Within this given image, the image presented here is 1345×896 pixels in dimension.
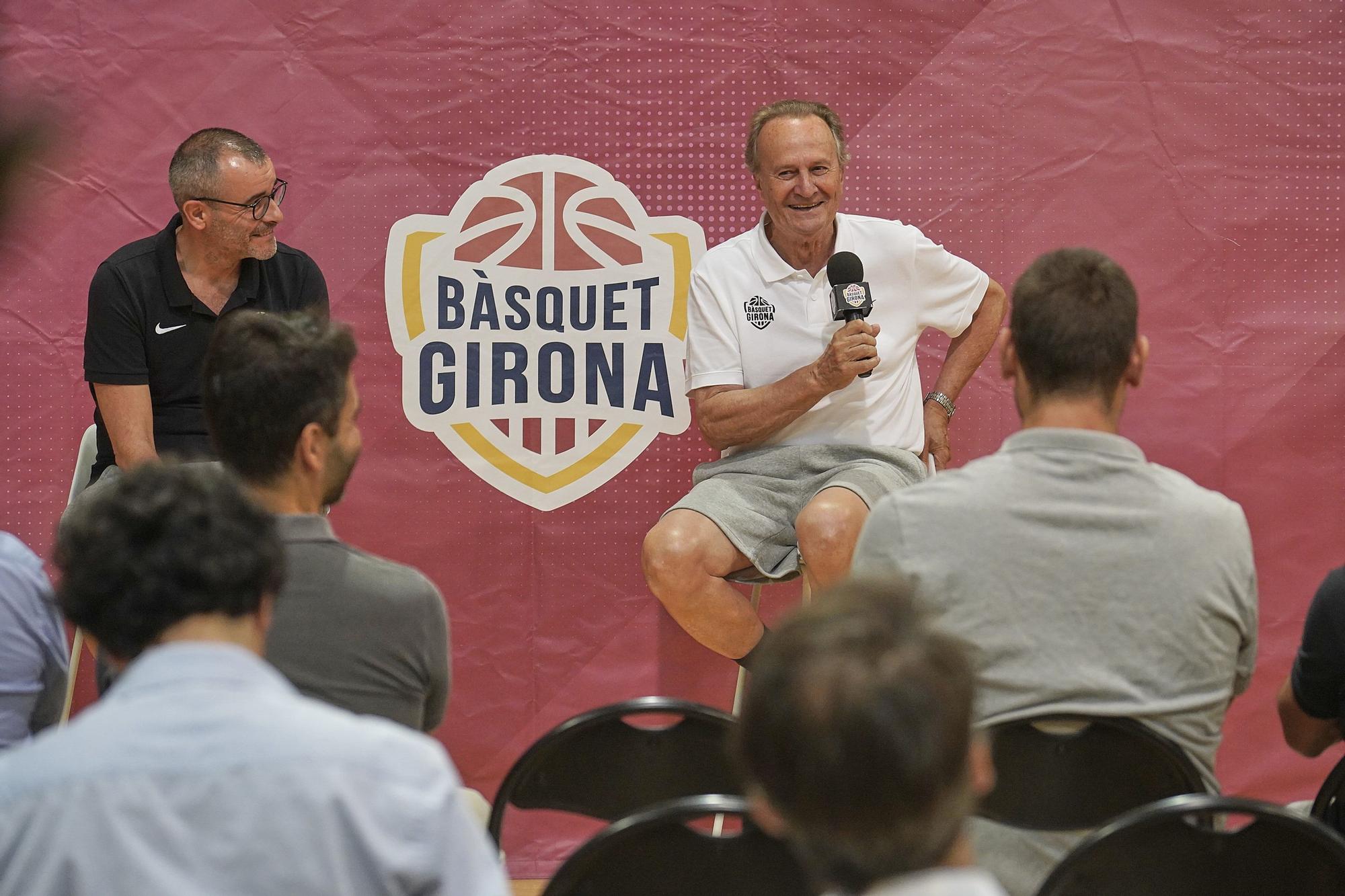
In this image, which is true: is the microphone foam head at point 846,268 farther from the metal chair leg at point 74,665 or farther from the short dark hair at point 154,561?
the short dark hair at point 154,561

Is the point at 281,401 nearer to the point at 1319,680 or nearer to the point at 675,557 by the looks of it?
the point at 675,557

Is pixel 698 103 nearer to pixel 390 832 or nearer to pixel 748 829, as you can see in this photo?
pixel 748 829

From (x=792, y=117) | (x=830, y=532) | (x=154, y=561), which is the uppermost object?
(x=792, y=117)

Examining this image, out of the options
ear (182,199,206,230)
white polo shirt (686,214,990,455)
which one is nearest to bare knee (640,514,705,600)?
white polo shirt (686,214,990,455)

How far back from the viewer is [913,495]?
1706 mm

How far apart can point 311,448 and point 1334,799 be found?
144 centimetres

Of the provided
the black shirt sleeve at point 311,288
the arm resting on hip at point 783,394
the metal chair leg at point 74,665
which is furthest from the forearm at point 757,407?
the metal chair leg at point 74,665

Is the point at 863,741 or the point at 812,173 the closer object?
the point at 863,741

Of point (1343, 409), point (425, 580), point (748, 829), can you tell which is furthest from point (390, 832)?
point (1343, 409)

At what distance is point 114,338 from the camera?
3174 millimetres

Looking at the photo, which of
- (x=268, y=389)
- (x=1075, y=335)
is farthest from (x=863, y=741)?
(x=268, y=389)

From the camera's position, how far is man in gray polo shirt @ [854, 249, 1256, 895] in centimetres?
165

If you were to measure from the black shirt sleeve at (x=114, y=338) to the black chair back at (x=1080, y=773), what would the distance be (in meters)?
2.31

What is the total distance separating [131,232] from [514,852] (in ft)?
6.11
